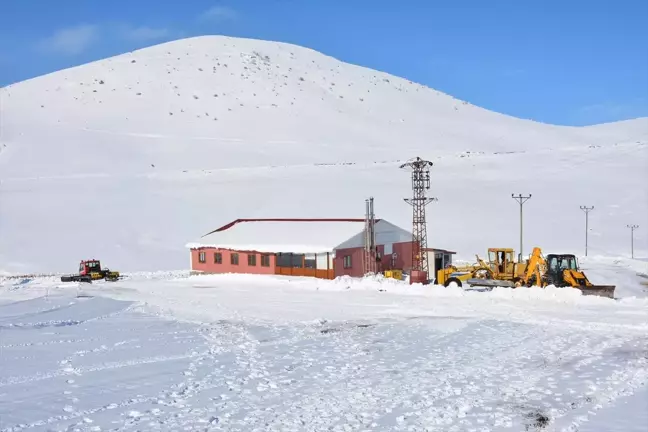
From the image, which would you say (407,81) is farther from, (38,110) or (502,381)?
(502,381)

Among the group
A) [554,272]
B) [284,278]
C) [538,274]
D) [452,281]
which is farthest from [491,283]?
[284,278]

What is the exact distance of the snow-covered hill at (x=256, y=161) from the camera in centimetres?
5247

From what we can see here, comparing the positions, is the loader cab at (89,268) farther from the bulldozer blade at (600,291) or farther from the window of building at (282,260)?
the bulldozer blade at (600,291)

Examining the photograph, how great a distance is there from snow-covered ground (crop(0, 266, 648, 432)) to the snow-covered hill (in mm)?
25543

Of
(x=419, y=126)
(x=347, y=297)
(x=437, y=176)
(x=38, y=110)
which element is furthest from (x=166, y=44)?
(x=347, y=297)

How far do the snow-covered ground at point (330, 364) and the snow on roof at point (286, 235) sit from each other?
10.3 m

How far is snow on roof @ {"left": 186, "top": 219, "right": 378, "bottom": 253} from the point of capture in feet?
113

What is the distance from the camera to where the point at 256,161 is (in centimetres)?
7750

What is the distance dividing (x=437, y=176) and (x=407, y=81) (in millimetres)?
77776

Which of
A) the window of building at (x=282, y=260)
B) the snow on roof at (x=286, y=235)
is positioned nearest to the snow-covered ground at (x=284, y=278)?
the snow on roof at (x=286, y=235)

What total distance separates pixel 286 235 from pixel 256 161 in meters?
42.1

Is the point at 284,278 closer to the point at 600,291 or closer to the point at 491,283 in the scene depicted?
the point at 491,283

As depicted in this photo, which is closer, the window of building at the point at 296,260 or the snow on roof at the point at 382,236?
the snow on roof at the point at 382,236

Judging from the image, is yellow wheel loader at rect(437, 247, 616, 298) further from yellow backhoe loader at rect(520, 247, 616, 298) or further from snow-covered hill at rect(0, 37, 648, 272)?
snow-covered hill at rect(0, 37, 648, 272)
